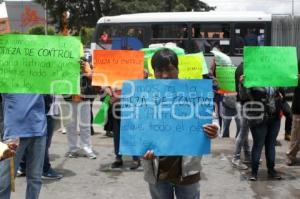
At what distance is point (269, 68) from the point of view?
579 centimetres

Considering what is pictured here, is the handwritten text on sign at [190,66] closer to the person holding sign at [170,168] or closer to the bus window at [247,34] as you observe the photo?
the person holding sign at [170,168]

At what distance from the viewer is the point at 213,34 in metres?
15.9

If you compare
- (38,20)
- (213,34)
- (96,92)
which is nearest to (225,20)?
(213,34)

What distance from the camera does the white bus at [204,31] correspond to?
1586 cm

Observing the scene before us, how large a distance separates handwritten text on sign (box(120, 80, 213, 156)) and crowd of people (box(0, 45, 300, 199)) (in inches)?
3.3

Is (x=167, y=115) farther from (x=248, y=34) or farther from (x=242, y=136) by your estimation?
(x=248, y=34)

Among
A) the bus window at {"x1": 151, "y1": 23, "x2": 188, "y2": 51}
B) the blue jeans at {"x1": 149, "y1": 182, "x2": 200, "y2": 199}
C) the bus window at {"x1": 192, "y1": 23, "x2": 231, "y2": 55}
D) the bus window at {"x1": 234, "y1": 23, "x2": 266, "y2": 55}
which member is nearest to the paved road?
the blue jeans at {"x1": 149, "y1": 182, "x2": 200, "y2": 199}

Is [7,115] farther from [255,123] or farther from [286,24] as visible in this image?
[286,24]

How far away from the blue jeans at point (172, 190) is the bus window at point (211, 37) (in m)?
12.5

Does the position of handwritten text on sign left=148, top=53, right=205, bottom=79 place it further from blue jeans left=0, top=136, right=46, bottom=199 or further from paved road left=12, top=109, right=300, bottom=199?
blue jeans left=0, top=136, right=46, bottom=199

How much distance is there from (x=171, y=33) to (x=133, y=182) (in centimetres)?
1054

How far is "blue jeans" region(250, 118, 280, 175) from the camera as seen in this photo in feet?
20.4

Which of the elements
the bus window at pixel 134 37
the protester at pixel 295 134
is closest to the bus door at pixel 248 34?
the bus window at pixel 134 37

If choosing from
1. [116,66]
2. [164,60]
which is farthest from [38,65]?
[116,66]
